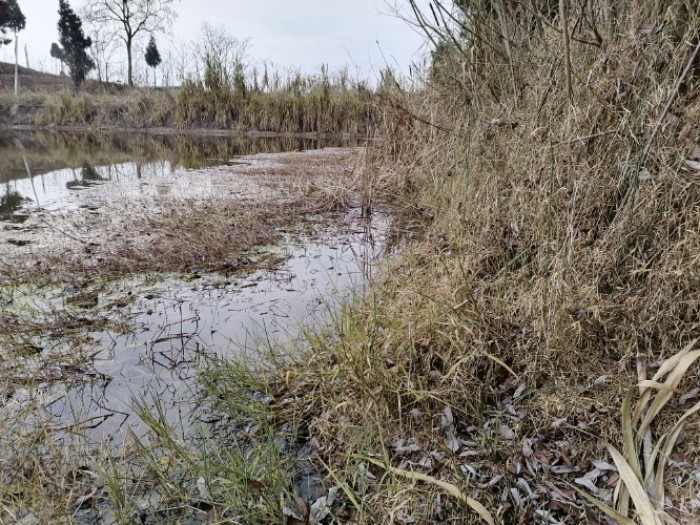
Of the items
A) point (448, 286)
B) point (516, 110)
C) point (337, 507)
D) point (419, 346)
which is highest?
point (516, 110)

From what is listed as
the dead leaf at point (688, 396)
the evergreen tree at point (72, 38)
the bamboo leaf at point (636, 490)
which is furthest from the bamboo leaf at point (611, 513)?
the evergreen tree at point (72, 38)

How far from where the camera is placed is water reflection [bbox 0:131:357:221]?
5.98 metres

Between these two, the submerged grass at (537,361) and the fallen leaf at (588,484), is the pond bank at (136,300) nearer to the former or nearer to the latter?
the submerged grass at (537,361)

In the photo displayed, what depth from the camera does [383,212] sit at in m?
5.00

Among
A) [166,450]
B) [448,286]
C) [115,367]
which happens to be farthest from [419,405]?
[115,367]

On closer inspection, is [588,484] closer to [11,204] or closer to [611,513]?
[611,513]

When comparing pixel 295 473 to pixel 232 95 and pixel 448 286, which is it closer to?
pixel 448 286

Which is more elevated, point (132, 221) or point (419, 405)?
point (132, 221)

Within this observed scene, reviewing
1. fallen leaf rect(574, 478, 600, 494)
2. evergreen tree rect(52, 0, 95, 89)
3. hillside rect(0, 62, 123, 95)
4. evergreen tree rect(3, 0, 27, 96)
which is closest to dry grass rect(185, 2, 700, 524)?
fallen leaf rect(574, 478, 600, 494)

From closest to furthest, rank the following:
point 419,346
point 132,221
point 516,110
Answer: point 419,346 < point 516,110 < point 132,221

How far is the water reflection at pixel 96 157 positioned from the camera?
19.6 ft

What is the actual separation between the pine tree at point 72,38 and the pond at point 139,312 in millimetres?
30252

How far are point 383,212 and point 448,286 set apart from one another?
298cm

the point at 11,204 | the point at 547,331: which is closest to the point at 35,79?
the point at 11,204
